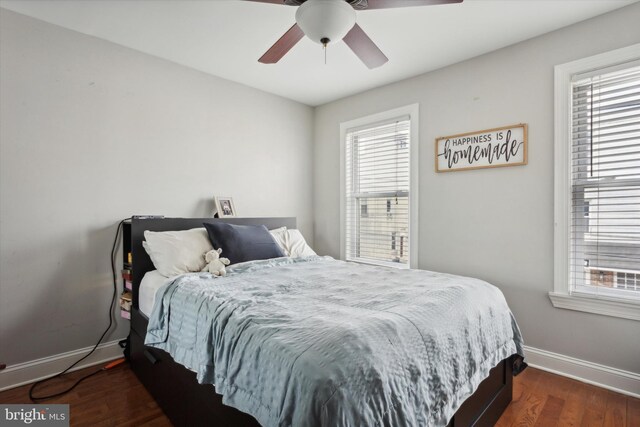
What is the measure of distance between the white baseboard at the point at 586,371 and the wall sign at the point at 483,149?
4.68ft

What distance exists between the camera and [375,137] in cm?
350

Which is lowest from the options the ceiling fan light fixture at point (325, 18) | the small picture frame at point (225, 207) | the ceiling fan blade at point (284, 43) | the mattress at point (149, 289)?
the mattress at point (149, 289)

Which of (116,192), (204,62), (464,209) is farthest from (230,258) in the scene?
(464,209)

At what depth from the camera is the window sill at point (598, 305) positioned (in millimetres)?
2043

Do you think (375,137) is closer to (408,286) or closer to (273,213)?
(273,213)

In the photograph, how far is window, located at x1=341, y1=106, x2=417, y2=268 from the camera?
318cm

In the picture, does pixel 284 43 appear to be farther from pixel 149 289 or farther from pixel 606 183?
pixel 606 183

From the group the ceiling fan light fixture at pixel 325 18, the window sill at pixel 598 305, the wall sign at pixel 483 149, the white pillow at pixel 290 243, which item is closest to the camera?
the ceiling fan light fixture at pixel 325 18

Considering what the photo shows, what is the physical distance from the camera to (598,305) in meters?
2.15

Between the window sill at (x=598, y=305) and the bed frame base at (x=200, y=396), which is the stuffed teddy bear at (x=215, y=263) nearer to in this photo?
the bed frame base at (x=200, y=396)

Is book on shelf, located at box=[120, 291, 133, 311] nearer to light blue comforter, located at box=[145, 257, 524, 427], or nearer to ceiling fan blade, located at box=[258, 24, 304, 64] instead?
light blue comforter, located at box=[145, 257, 524, 427]

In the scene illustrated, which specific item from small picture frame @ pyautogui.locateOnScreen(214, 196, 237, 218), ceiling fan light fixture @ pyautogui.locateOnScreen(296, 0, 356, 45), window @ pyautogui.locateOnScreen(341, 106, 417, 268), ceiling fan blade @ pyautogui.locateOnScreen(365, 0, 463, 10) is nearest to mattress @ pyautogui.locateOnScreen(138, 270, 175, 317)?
small picture frame @ pyautogui.locateOnScreen(214, 196, 237, 218)

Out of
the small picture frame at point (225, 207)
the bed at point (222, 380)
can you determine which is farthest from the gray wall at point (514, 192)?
the small picture frame at point (225, 207)

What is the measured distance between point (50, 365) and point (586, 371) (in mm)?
3674
